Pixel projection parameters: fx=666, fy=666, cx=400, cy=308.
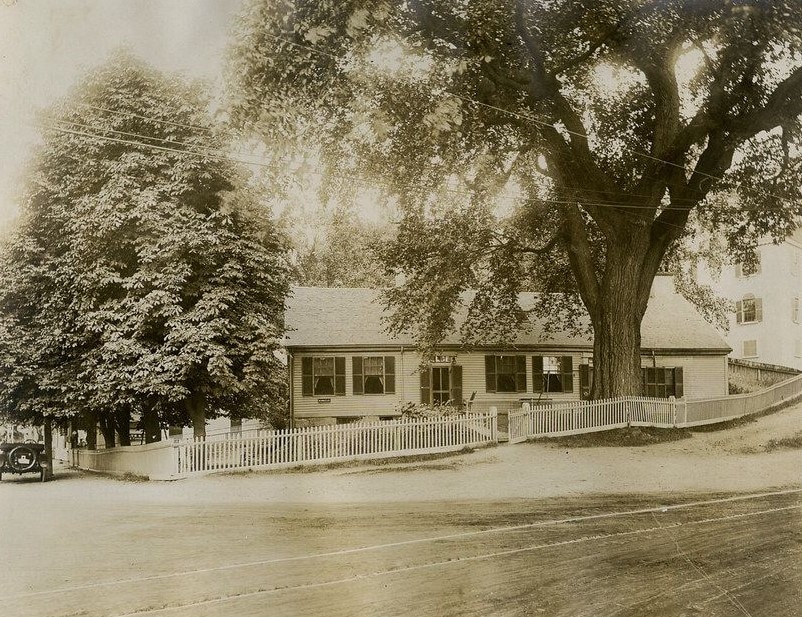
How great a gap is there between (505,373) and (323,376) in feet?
5.75

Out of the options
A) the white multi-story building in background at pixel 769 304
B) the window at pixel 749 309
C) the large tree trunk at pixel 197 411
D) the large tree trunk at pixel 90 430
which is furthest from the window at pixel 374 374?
the window at pixel 749 309

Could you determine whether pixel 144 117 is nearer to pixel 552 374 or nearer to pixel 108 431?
pixel 108 431

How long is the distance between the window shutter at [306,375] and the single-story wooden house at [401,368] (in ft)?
0.04

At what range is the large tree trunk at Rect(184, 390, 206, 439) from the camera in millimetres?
4613

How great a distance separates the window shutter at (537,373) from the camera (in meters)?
6.34

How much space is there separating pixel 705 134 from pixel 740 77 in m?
0.66

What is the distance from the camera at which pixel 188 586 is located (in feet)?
11.8

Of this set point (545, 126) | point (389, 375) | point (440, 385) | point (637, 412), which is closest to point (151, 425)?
point (389, 375)

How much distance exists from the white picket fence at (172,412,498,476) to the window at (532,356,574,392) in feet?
4.43

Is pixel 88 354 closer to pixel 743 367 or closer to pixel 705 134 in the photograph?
pixel 705 134

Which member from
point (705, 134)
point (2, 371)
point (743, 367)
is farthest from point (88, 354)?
point (743, 367)

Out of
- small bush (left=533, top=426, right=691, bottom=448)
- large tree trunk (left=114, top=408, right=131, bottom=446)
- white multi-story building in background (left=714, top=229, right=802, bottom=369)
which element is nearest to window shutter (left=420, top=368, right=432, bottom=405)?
small bush (left=533, top=426, right=691, bottom=448)

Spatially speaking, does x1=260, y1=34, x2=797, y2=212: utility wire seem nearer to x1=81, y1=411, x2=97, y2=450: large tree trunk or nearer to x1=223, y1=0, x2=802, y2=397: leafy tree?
x1=223, y1=0, x2=802, y2=397: leafy tree

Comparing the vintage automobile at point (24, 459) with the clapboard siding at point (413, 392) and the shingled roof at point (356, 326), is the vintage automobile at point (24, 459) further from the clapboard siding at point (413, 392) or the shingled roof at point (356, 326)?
the shingled roof at point (356, 326)
